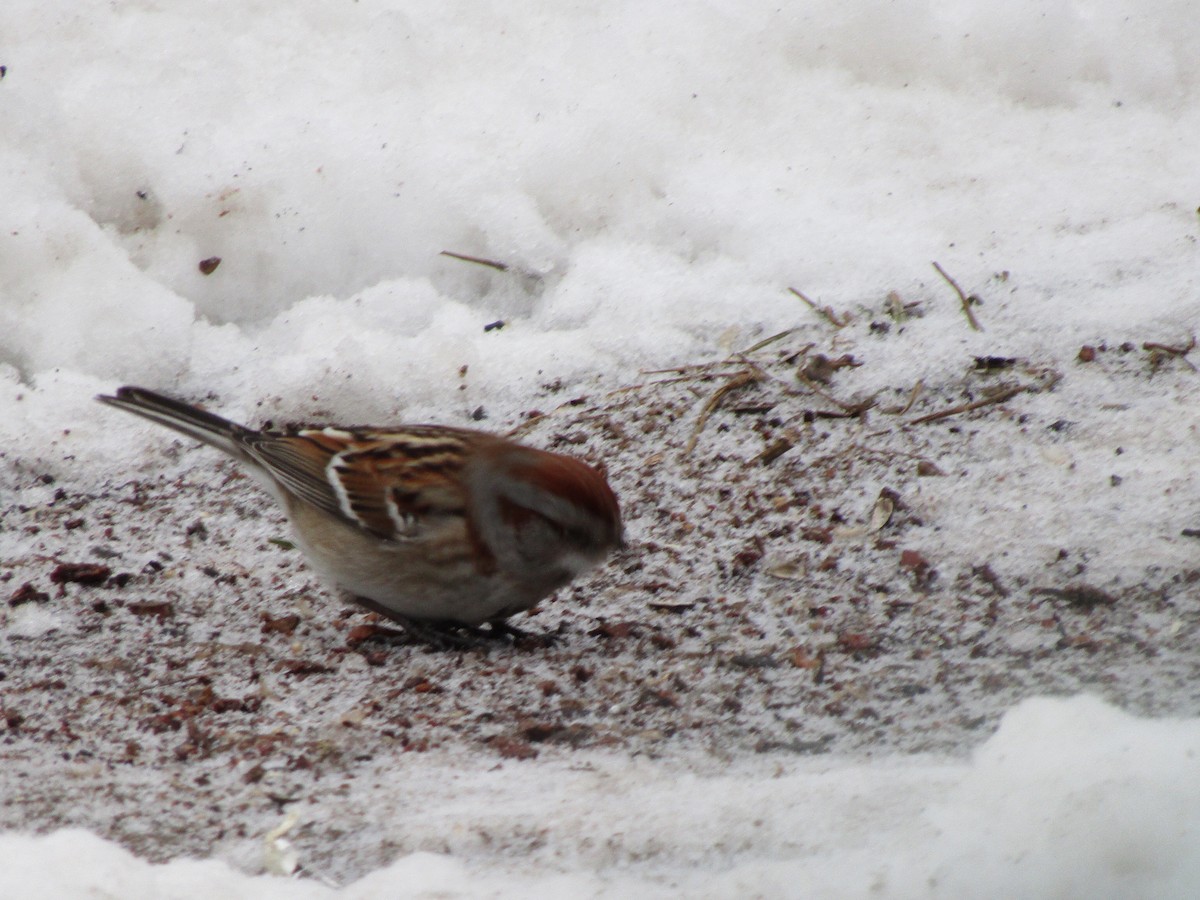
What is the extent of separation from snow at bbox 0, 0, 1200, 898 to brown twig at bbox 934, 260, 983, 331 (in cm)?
4

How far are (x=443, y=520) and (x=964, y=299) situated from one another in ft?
7.90

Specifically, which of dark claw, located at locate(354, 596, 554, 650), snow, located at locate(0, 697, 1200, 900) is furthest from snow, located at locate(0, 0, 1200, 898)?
dark claw, located at locate(354, 596, 554, 650)

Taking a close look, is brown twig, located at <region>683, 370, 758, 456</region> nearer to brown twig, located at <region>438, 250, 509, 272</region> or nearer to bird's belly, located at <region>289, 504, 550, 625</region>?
bird's belly, located at <region>289, 504, 550, 625</region>

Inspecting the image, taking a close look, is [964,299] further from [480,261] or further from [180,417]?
[180,417]

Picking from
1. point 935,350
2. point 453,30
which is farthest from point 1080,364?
point 453,30

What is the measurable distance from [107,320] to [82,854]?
3117mm

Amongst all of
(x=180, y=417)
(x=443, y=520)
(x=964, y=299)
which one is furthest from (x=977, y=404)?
(x=180, y=417)

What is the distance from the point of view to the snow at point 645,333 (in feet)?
9.14

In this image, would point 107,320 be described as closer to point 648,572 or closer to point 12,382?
point 12,382

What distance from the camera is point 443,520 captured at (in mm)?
3949

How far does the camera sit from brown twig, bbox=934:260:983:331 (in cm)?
514

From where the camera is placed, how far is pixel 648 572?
170 inches

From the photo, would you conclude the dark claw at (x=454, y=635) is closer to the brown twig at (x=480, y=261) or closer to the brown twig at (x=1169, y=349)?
the brown twig at (x=480, y=261)

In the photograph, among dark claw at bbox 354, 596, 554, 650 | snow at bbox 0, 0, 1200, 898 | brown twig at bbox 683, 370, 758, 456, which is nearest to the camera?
snow at bbox 0, 0, 1200, 898
